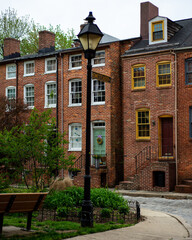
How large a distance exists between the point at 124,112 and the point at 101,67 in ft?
11.1

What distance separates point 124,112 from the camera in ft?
80.3

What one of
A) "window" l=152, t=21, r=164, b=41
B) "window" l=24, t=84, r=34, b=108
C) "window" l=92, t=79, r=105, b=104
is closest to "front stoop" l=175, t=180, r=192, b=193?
"window" l=92, t=79, r=105, b=104

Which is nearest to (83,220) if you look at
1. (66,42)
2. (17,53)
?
(17,53)

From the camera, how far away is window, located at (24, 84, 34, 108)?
29.2m

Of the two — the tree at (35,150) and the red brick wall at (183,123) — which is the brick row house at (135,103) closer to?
the red brick wall at (183,123)

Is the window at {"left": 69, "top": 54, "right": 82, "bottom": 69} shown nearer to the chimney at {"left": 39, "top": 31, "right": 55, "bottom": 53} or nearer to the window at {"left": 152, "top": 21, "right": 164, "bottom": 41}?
the chimney at {"left": 39, "top": 31, "right": 55, "bottom": 53}

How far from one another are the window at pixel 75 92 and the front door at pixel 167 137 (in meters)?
6.22

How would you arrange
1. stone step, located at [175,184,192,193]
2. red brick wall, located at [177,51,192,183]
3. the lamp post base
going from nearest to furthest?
the lamp post base → stone step, located at [175,184,192,193] → red brick wall, located at [177,51,192,183]

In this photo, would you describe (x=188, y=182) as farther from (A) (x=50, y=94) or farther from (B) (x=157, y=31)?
(A) (x=50, y=94)

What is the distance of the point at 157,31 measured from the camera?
24.4m

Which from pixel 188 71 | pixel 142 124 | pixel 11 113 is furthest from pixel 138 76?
pixel 11 113

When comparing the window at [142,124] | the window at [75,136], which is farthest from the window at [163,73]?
the window at [75,136]

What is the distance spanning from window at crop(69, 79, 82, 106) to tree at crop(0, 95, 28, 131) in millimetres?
3334

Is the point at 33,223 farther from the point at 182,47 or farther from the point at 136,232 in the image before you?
the point at 182,47
